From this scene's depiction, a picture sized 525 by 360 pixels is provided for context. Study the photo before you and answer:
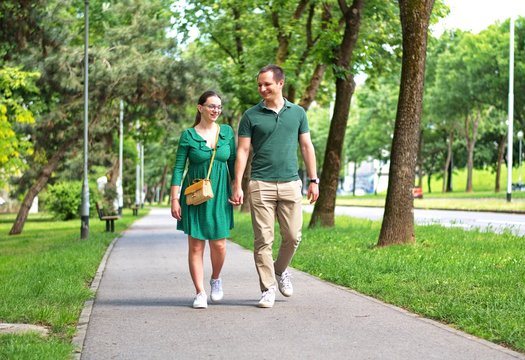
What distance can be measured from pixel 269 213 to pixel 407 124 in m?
7.16

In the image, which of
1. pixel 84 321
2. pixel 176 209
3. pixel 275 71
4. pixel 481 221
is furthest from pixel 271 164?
pixel 481 221

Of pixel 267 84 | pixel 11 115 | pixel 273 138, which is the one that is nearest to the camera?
pixel 267 84

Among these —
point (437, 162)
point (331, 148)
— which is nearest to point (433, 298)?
point (331, 148)

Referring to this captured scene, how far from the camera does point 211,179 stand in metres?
8.96

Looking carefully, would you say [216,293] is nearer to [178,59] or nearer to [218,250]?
[218,250]

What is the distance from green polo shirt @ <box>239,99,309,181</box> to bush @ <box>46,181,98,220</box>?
119 feet

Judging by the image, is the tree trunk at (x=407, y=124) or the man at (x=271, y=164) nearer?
the man at (x=271, y=164)

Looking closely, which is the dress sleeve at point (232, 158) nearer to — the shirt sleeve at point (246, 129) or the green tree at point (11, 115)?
the shirt sleeve at point (246, 129)

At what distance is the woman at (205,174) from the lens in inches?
353

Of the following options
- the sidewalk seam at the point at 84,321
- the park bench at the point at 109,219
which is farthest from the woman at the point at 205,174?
the park bench at the point at 109,219

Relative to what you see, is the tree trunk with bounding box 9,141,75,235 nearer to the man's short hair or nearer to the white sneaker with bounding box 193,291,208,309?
the white sneaker with bounding box 193,291,208,309

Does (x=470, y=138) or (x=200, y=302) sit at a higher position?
(x=470, y=138)

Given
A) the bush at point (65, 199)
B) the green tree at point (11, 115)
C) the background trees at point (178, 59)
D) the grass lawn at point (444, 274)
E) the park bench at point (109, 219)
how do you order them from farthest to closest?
the bush at point (65, 199) → the park bench at point (109, 219) → the background trees at point (178, 59) → the green tree at point (11, 115) → the grass lawn at point (444, 274)

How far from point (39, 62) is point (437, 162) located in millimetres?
67486
